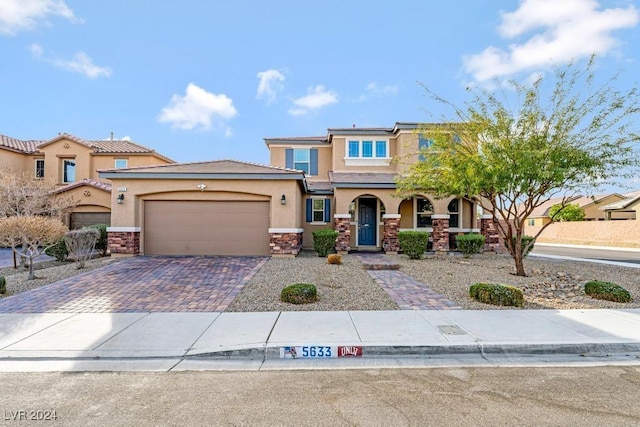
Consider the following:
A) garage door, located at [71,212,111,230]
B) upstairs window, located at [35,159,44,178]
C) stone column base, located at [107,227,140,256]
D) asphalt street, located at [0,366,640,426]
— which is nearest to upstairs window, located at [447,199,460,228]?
asphalt street, located at [0,366,640,426]

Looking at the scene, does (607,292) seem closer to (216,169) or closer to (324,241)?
(324,241)

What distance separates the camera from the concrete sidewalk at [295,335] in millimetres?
4879

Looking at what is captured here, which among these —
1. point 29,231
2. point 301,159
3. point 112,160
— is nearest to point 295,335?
point 29,231

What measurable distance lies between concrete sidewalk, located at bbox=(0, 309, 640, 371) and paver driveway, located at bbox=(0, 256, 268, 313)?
542 mm

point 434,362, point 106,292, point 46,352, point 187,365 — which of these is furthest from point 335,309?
point 106,292

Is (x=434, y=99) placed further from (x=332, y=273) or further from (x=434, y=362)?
(x=434, y=362)

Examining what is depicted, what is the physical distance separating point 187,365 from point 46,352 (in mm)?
2134

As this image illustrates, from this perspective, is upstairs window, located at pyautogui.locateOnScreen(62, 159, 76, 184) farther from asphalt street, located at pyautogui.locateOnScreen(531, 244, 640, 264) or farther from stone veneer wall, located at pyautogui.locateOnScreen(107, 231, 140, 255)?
asphalt street, located at pyautogui.locateOnScreen(531, 244, 640, 264)

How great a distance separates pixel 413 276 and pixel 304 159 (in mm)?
11044

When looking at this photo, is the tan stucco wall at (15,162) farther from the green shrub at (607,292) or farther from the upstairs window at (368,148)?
the green shrub at (607,292)

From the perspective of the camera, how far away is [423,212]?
17.8m

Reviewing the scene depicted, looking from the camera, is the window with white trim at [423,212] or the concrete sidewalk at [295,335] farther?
the window with white trim at [423,212]

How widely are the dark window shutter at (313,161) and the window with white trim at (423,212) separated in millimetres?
5872

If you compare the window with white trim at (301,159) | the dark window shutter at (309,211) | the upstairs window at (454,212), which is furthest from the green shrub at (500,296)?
the window with white trim at (301,159)
